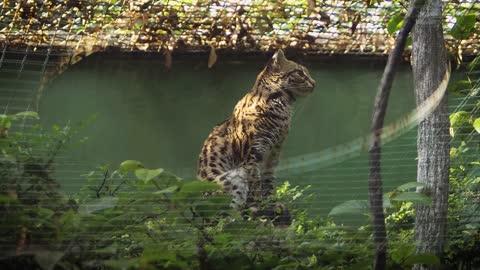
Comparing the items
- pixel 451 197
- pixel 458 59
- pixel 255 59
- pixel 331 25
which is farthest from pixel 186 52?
pixel 451 197

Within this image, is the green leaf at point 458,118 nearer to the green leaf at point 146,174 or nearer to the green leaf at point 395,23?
the green leaf at point 395,23

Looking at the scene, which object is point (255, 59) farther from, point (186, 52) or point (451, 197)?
point (451, 197)

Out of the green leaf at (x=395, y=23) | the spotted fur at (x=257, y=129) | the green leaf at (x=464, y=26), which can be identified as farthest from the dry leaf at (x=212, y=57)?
the green leaf at (x=464, y=26)

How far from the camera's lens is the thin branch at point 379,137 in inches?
113

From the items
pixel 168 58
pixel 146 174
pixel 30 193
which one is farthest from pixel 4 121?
pixel 168 58

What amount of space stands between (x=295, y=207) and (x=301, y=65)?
1.89 metres

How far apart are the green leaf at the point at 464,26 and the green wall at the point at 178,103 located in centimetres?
95

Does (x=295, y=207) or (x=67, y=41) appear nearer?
(x=295, y=207)

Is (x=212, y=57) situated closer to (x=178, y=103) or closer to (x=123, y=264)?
(x=178, y=103)

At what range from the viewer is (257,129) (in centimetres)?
533

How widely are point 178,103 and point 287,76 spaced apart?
0.82 metres

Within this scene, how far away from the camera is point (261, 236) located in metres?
3.41

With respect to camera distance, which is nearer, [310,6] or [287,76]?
[310,6]

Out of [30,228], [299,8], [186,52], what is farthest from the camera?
[186,52]
